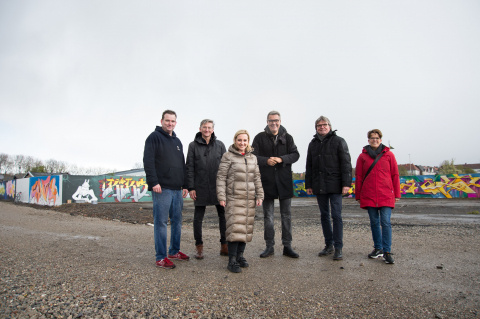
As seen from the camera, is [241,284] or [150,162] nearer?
[241,284]

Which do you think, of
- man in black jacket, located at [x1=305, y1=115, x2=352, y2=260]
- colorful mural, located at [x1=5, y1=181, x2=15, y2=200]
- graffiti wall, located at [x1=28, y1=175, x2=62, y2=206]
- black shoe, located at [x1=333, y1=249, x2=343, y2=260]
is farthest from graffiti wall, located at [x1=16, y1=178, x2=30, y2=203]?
black shoe, located at [x1=333, y1=249, x2=343, y2=260]

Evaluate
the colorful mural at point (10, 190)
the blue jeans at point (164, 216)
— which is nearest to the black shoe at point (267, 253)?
the blue jeans at point (164, 216)

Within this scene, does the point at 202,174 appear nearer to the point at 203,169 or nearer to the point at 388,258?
the point at 203,169

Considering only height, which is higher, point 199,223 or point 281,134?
point 281,134

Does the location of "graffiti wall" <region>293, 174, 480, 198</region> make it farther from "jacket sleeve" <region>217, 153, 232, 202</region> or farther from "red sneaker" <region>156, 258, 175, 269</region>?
"red sneaker" <region>156, 258, 175, 269</region>

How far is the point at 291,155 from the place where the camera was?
4.51 m

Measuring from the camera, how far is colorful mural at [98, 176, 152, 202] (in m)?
24.0

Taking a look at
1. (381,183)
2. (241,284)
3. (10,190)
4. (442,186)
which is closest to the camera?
(241,284)

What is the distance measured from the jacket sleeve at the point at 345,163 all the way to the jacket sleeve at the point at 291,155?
26.7 inches

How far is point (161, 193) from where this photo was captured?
12.8 ft

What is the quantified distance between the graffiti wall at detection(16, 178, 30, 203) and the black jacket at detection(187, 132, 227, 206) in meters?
27.6

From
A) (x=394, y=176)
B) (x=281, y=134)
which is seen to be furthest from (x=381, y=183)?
(x=281, y=134)

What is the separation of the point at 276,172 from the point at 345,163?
3.54ft

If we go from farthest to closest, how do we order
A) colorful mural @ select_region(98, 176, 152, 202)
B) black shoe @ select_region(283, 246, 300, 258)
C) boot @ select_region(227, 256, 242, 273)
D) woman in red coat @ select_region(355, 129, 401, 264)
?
colorful mural @ select_region(98, 176, 152, 202) → black shoe @ select_region(283, 246, 300, 258) → woman in red coat @ select_region(355, 129, 401, 264) → boot @ select_region(227, 256, 242, 273)
